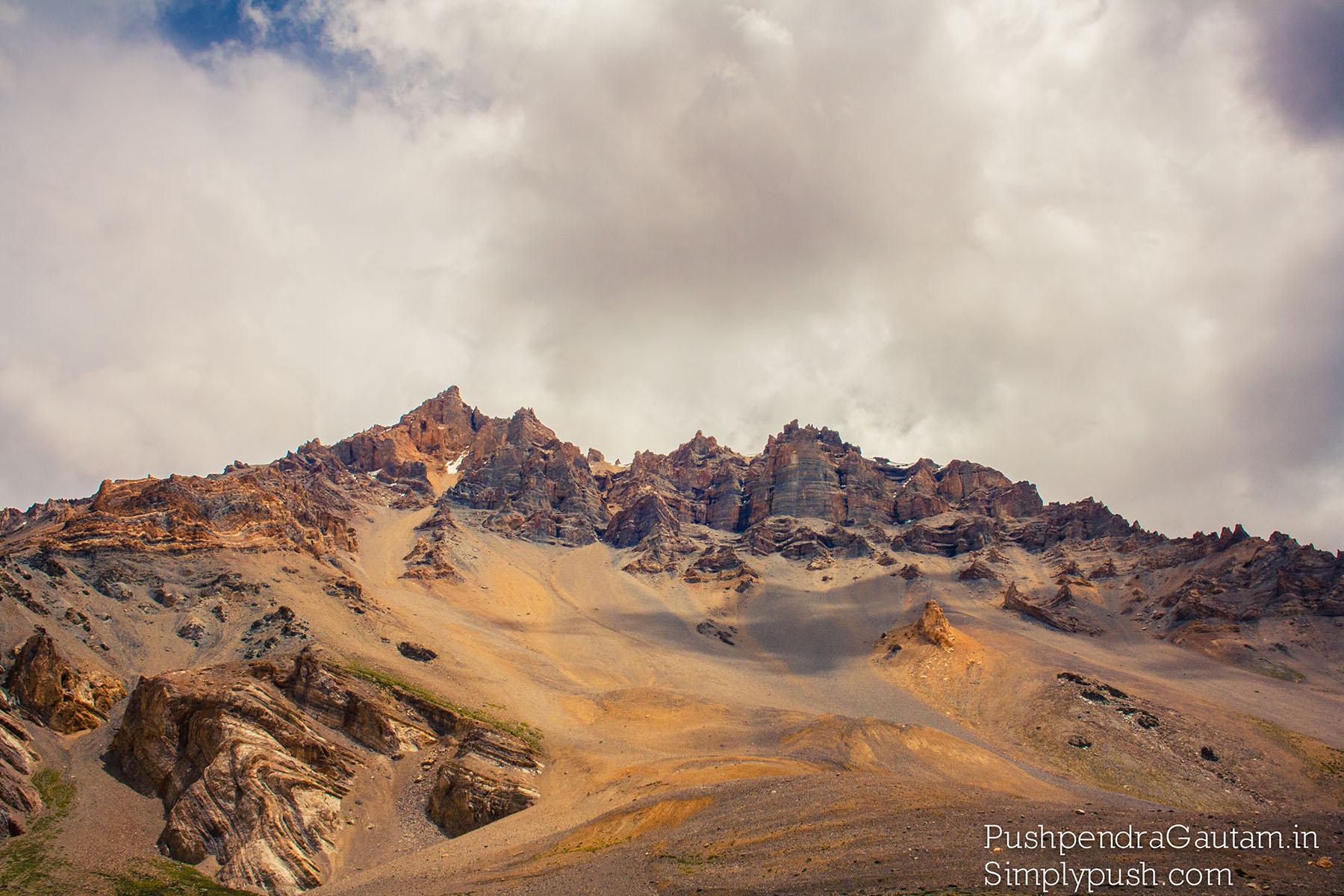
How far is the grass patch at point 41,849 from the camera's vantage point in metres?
38.0

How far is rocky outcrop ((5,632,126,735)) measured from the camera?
58.0 meters

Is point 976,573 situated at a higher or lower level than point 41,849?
higher

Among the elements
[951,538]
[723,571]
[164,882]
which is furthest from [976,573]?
[164,882]

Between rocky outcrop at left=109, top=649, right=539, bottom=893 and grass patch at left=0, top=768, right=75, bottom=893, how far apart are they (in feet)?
14.3

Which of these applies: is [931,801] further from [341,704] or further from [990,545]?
[990,545]

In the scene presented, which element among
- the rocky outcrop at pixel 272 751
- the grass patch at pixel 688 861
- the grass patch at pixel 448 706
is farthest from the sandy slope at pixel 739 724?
the grass patch at pixel 448 706

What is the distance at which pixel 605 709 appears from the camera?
85.6 m

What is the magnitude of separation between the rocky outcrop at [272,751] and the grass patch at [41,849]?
172 inches

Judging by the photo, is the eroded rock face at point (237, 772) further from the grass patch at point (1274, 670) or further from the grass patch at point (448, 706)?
the grass patch at point (1274, 670)

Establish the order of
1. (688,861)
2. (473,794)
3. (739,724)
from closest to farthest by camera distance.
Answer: (688,861)
(473,794)
(739,724)

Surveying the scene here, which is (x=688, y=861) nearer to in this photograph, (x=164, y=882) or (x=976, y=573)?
(x=164, y=882)

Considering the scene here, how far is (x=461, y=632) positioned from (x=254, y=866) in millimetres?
69173

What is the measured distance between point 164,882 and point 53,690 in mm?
29421

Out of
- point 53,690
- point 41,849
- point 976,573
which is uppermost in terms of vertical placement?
point 976,573
